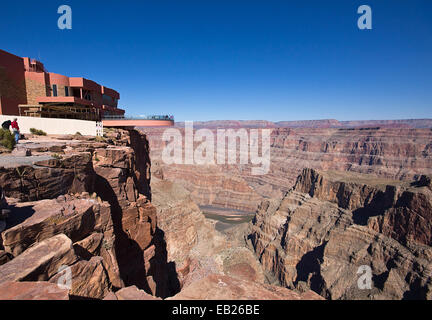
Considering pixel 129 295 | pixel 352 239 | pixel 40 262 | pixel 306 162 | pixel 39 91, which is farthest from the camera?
pixel 306 162

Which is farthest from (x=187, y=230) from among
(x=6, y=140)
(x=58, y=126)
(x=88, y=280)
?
(x=88, y=280)

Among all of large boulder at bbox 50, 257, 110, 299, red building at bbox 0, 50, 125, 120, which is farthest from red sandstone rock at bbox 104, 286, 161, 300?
red building at bbox 0, 50, 125, 120

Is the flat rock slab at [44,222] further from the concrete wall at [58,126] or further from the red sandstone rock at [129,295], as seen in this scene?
the concrete wall at [58,126]

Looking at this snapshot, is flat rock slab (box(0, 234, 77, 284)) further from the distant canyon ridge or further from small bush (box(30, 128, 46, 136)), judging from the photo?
the distant canyon ridge

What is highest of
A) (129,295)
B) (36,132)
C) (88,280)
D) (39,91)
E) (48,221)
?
(39,91)

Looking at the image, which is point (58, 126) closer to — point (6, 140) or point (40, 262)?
point (6, 140)
